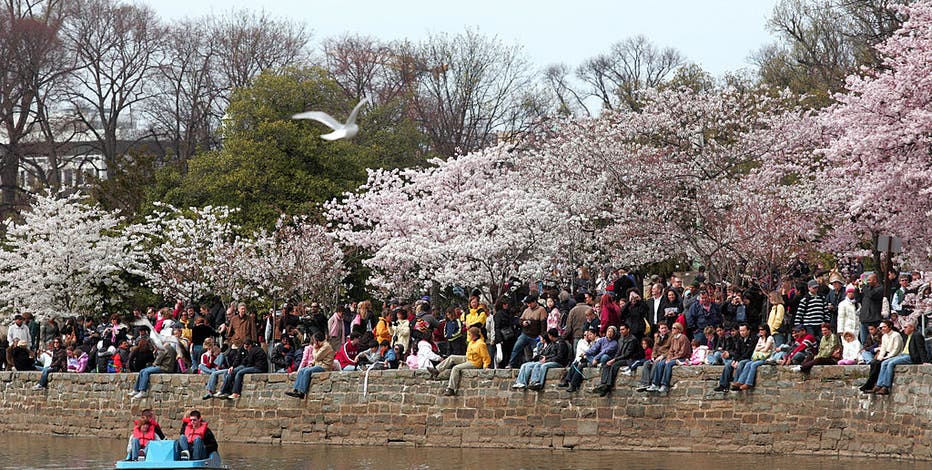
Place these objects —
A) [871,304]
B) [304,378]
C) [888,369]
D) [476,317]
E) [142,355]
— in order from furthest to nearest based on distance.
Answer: [142,355] < [304,378] < [476,317] < [871,304] < [888,369]

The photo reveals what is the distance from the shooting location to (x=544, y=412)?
1009 inches

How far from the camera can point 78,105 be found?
203 feet

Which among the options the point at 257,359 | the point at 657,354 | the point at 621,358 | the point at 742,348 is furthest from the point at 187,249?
the point at 742,348

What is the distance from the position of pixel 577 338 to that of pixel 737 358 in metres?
3.19

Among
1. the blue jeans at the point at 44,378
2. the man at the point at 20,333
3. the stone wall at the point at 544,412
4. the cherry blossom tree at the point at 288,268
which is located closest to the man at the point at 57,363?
the blue jeans at the point at 44,378

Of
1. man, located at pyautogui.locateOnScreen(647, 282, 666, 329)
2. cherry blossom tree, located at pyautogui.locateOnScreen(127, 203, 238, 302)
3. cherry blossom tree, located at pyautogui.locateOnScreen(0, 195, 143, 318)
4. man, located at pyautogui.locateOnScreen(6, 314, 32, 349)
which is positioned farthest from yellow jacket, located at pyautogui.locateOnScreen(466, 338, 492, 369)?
cherry blossom tree, located at pyautogui.locateOnScreen(0, 195, 143, 318)

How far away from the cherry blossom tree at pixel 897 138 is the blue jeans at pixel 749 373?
592 cm

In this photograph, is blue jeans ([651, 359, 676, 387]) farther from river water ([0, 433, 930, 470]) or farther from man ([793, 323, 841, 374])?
man ([793, 323, 841, 374])

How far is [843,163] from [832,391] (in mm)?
10909

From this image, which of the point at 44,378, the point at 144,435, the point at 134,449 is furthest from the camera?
the point at 44,378

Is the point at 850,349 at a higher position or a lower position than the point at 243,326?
lower

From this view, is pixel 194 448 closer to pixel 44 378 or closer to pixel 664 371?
pixel 664 371

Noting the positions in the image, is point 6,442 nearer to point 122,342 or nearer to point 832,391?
point 122,342

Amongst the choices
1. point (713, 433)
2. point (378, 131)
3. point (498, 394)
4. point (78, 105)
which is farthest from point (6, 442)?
point (78, 105)
